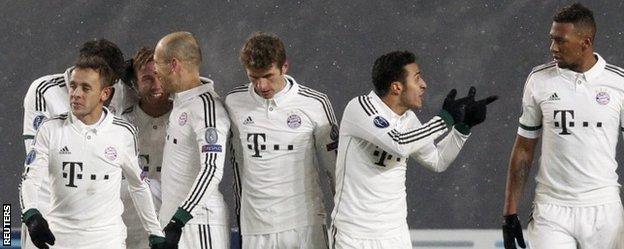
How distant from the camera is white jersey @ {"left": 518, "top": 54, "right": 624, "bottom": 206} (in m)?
6.71

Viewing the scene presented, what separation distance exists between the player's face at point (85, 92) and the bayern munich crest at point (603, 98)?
222 cm

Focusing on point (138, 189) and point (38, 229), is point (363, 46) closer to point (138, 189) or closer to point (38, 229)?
point (138, 189)

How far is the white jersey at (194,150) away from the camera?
6.75m

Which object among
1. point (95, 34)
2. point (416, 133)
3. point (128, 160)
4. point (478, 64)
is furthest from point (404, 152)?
point (95, 34)

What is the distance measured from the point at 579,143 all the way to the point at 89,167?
2.20m

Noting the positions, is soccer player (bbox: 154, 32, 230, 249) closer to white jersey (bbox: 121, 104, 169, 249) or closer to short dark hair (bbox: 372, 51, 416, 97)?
white jersey (bbox: 121, 104, 169, 249)

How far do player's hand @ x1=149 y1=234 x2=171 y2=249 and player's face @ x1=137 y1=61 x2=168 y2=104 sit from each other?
851 millimetres

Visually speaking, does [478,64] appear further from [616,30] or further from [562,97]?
[562,97]

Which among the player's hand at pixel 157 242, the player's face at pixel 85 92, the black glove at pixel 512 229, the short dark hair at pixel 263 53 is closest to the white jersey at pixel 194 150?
the player's hand at pixel 157 242

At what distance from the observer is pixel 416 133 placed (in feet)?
20.9

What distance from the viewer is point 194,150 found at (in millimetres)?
6887

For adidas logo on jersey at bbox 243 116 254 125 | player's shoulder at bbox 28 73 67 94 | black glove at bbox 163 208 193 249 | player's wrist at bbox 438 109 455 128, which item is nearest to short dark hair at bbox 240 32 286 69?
adidas logo on jersey at bbox 243 116 254 125

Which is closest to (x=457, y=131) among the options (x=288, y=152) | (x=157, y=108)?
(x=288, y=152)

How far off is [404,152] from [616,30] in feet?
10.2
